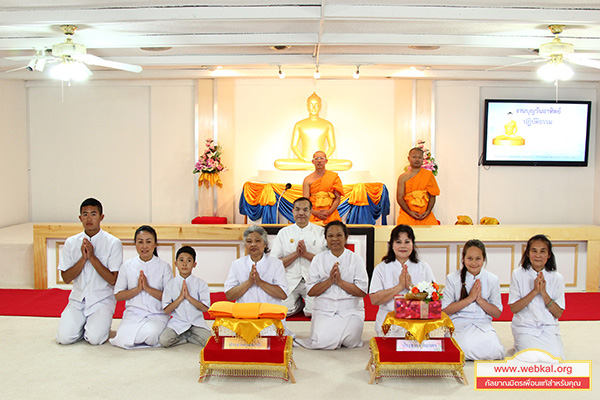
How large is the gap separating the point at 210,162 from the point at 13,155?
9.91 ft

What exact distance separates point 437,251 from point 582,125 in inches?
156

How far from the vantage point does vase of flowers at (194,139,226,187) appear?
28.8ft

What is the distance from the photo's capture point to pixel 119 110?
30.6 ft

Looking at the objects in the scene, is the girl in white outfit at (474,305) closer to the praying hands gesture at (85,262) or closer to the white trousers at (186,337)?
the white trousers at (186,337)

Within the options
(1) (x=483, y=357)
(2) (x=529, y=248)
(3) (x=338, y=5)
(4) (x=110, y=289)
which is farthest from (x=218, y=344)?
(3) (x=338, y=5)

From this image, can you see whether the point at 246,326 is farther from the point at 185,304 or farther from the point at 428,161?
the point at 428,161

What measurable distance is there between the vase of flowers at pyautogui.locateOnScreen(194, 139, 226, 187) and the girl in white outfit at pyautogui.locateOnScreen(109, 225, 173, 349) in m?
4.05

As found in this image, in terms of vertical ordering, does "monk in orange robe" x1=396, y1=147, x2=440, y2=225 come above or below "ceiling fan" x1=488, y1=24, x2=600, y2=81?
below

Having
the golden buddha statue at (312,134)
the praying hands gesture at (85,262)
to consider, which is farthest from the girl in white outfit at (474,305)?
the golden buddha statue at (312,134)

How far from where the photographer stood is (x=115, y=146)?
933 centimetres

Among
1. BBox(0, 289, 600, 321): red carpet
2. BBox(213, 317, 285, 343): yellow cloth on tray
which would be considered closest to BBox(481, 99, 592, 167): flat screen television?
BBox(0, 289, 600, 321): red carpet

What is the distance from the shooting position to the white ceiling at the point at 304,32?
202 inches

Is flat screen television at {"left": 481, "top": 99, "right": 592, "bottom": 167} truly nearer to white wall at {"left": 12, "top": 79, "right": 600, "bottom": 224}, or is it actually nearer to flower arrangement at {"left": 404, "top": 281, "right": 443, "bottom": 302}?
white wall at {"left": 12, "top": 79, "right": 600, "bottom": 224}

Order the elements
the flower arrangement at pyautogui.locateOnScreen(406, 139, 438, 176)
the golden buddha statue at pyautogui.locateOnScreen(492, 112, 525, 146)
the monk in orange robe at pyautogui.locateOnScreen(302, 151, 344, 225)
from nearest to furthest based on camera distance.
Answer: the monk in orange robe at pyautogui.locateOnScreen(302, 151, 344, 225) → the flower arrangement at pyautogui.locateOnScreen(406, 139, 438, 176) → the golden buddha statue at pyautogui.locateOnScreen(492, 112, 525, 146)
